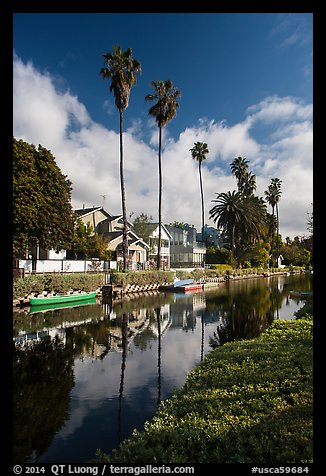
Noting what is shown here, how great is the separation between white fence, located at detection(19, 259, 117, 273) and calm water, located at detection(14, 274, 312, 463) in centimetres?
1086

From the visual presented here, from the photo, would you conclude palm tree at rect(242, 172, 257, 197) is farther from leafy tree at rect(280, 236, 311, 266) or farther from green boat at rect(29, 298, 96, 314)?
green boat at rect(29, 298, 96, 314)

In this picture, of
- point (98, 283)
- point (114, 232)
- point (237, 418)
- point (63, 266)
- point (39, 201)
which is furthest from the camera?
point (114, 232)

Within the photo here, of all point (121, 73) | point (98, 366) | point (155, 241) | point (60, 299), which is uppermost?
point (121, 73)

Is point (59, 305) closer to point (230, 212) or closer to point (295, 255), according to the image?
point (230, 212)

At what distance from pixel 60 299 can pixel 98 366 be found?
631 inches

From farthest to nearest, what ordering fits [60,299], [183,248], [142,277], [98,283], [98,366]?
[183,248] < [142,277] < [98,283] < [60,299] < [98,366]

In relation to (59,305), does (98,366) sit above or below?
below

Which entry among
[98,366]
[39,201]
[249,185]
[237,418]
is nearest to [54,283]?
[39,201]

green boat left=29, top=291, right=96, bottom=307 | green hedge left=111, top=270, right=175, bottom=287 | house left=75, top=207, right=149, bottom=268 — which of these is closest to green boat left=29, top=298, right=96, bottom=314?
green boat left=29, top=291, right=96, bottom=307

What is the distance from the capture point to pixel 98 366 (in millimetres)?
11969

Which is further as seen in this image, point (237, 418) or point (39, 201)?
point (39, 201)
